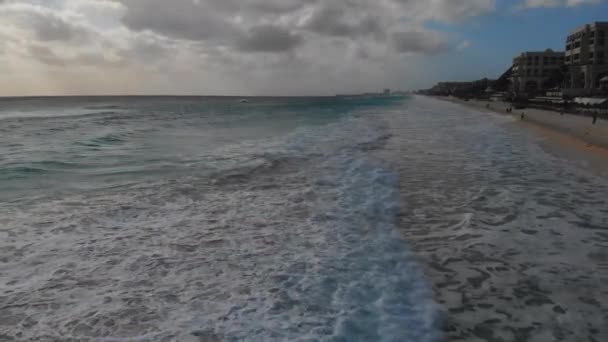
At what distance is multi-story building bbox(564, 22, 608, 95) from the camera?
68.6m

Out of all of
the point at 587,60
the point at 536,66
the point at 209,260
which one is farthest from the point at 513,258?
the point at 536,66

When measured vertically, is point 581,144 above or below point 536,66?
below

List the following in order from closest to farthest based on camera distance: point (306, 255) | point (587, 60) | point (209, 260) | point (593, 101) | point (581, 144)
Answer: point (209, 260) → point (306, 255) → point (581, 144) → point (593, 101) → point (587, 60)

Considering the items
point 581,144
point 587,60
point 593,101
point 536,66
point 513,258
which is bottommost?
point 513,258

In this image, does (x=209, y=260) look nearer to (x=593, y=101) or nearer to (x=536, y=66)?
(x=593, y=101)

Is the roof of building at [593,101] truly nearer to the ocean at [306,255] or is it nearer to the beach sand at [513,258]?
the ocean at [306,255]

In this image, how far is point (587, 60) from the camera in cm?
7250

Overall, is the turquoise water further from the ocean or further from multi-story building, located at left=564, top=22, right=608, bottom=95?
multi-story building, located at left=564, top=22, right=608, bottom=95

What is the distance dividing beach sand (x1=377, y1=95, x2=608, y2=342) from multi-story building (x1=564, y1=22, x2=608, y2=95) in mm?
68634

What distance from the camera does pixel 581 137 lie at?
2059cm

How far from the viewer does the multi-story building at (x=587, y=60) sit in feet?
225

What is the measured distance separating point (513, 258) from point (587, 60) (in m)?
84.4

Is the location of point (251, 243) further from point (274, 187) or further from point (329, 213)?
point (274, 187)

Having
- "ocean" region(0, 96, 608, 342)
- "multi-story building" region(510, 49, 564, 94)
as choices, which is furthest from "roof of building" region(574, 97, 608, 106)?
"multi-story building" region(510, 49, 564, 94)
